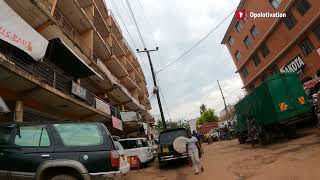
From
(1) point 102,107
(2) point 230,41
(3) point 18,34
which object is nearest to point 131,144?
(1) point 102,107

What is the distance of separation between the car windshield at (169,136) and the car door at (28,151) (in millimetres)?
9161

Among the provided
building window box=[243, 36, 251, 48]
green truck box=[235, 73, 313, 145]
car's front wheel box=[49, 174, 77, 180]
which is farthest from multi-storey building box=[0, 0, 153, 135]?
building window box=[243, 36, 251, 48]

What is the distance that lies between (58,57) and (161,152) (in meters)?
7.67

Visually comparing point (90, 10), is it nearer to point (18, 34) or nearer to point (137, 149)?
point (137, 149)

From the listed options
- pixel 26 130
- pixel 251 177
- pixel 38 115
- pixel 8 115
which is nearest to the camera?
pixel 26 130

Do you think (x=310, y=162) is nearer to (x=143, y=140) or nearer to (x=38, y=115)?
(x=143, y=140)

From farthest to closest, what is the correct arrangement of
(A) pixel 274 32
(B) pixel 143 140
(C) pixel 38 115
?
(A) pixel 274 32 → (B) pixel 143 140 → (C) pixel 38 115

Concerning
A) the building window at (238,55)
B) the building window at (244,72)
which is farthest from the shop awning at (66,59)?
the building window at (238,55)

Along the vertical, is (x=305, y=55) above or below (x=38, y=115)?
above

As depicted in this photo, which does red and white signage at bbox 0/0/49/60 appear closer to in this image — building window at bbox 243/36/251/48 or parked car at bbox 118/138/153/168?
parked car at bbox 118/138/153/168

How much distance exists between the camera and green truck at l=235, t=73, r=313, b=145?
14977 mm

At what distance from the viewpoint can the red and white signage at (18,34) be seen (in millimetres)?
10508

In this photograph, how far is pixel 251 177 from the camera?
28.9 feet

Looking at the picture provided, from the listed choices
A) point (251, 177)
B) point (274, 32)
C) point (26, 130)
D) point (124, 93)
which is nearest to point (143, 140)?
point (251, 177)
